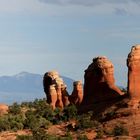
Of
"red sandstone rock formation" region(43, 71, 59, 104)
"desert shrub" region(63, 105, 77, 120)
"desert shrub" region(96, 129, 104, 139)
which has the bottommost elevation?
"desert shrub" region(96, 129, 104, 139)

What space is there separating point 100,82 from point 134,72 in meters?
11.6

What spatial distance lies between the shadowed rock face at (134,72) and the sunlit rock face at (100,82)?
6.86m

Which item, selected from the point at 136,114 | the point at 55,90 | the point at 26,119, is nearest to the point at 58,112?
the point at 26,119

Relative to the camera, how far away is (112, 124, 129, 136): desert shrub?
6881 centimetres

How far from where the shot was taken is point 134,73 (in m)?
77.8

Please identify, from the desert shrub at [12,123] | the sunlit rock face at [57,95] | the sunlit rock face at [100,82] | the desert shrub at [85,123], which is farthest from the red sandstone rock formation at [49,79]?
the desert shrub at [85,123]

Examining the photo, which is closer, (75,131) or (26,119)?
(75,131)

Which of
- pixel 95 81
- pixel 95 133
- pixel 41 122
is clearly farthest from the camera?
pixel 95 81

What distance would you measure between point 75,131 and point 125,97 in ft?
24.1

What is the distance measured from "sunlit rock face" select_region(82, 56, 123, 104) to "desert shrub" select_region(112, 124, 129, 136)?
14.1 meters

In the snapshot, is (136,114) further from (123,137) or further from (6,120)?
(6,120)

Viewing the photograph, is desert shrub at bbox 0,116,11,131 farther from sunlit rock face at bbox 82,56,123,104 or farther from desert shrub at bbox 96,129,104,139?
desert shrub at bbox 96,129,104,139

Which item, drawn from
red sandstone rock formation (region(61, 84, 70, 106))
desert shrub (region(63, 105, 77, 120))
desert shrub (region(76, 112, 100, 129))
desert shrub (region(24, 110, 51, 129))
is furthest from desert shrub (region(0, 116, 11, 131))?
red sandstone rock formation (region(61, 84, 70, 106))

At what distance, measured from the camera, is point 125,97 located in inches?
3100
